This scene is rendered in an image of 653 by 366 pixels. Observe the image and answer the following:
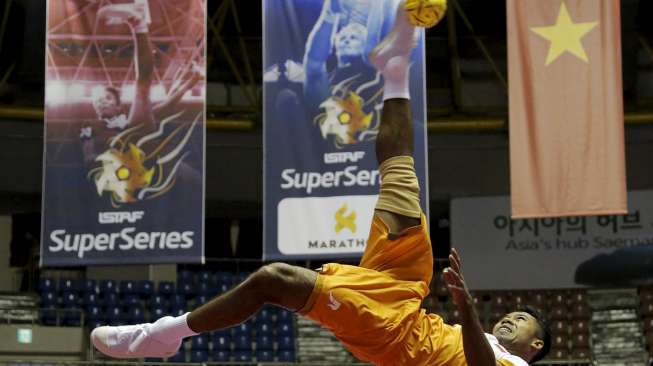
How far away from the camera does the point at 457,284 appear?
5.22 metres

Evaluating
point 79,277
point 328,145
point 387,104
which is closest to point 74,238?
point 328,145

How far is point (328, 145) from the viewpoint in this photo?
39.1 feet

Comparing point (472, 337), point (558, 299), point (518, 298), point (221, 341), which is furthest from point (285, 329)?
point (472, 337)

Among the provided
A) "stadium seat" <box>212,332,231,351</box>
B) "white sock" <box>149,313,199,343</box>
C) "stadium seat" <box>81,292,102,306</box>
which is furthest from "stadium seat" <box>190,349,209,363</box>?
"white sock" <box>149,313,199,343</box>

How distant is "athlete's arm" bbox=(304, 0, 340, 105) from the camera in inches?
474

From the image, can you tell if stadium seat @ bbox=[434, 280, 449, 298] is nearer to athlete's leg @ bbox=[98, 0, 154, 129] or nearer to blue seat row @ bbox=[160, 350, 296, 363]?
blue seat row @ bbox=[160, 350, 296, 363]

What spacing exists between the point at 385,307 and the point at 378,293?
85 millimetres

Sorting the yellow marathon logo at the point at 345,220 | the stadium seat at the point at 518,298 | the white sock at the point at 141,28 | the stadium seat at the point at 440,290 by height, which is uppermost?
the white sock at the point at 141,28

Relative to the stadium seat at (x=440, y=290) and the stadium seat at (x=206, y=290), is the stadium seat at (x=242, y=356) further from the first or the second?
the stadium seat at (x=440, y=290)

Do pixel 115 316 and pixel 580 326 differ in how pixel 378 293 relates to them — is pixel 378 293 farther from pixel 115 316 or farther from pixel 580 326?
pixel 580 326

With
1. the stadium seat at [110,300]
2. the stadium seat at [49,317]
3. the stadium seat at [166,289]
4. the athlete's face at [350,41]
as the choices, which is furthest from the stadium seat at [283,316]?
the athlete's face at [350,41]

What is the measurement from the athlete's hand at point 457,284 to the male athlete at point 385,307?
0.06 ft

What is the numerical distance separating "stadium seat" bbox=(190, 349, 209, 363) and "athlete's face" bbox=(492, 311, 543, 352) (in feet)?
40.9

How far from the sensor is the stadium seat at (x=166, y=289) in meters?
19.8
